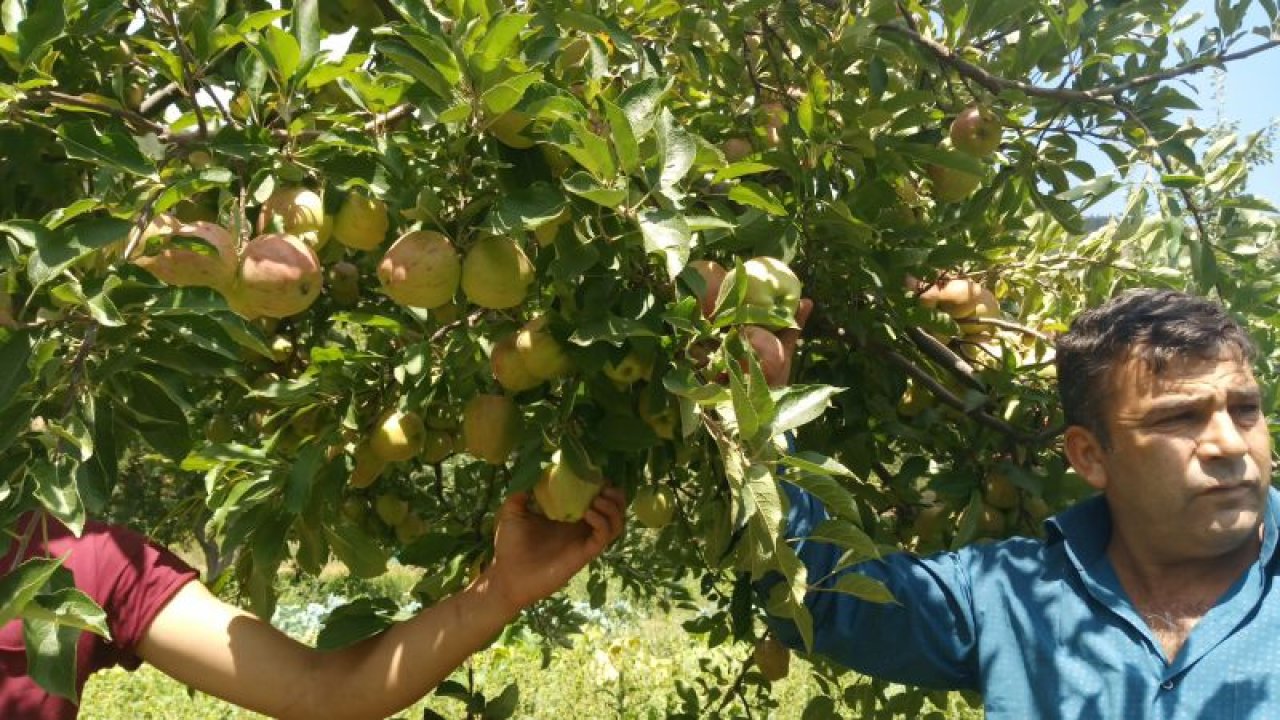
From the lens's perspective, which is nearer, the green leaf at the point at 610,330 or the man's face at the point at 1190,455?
the green leaf at the point at 610,330

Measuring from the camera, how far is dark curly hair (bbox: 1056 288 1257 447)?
1859 mm

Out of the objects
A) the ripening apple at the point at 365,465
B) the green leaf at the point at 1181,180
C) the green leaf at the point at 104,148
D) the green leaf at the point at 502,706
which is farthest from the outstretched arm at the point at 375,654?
the green leaf at the point at 1181,180

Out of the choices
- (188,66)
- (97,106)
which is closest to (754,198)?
(188,66)

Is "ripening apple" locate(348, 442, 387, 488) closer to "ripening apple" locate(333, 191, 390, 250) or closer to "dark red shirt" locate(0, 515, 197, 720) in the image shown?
"dark red shirt" locate(0, 515, 197, 720)

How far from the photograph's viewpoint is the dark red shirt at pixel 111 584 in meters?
1.82

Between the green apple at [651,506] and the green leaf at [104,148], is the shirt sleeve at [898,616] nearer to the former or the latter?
the green apple at [651,506]

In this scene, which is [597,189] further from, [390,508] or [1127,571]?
[390,508]

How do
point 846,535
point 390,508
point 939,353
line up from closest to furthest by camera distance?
point 846,535
point 939,353
point 390,508

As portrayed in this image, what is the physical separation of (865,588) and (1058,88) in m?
0.95

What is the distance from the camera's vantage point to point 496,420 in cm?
183

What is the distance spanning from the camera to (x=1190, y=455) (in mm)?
1802

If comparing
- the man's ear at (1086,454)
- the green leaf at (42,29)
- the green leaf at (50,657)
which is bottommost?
the green leaf at (50,657)

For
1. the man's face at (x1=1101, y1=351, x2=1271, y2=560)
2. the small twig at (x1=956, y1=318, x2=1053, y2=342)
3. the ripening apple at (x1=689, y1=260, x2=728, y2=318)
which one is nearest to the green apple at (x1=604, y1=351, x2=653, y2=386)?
the ripening apple at (x1=689, y1=260, x2=728, y2=318)

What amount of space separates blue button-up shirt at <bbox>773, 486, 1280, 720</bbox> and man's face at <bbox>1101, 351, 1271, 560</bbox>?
0.09m
